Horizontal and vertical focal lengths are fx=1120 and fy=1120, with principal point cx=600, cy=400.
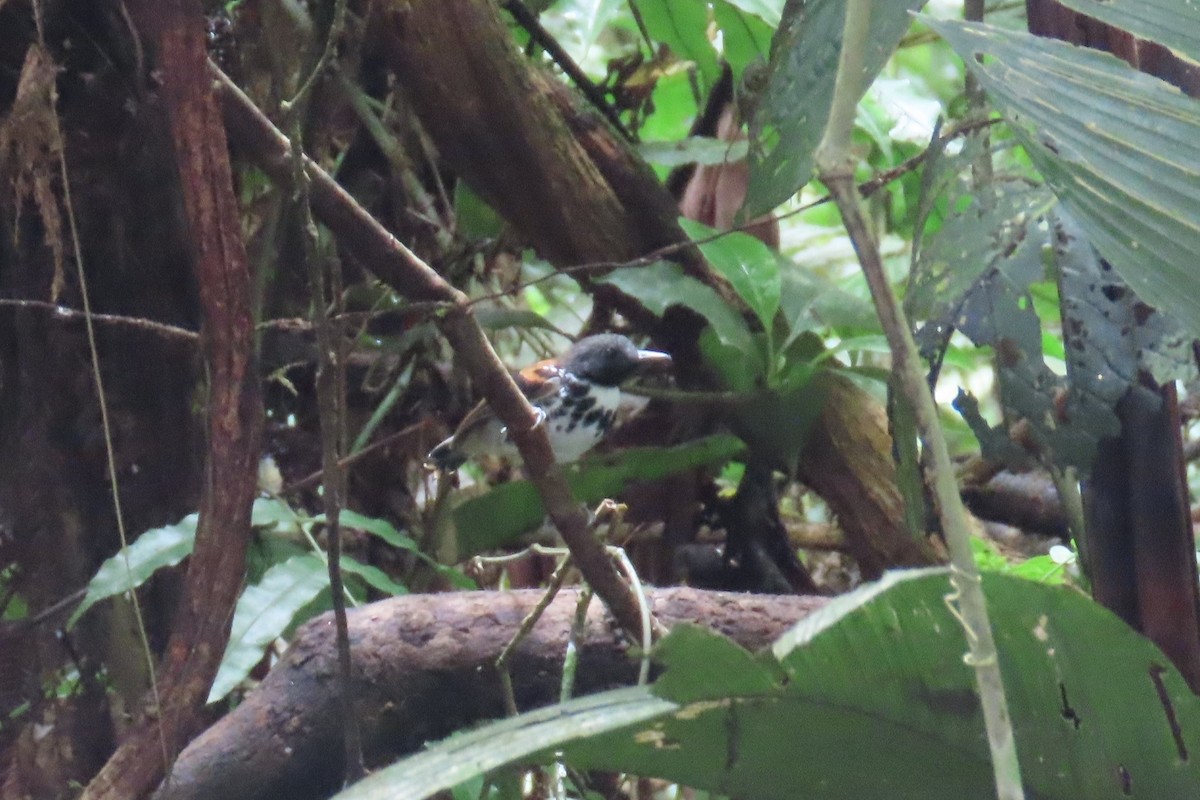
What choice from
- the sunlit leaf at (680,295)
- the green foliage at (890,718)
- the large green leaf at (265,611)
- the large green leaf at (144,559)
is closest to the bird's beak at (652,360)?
the sunlit leaf at (680,295)

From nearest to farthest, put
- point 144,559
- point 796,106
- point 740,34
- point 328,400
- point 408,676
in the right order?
point 328,400
point 796,106
point 408,676
point 144,559
point 740,34

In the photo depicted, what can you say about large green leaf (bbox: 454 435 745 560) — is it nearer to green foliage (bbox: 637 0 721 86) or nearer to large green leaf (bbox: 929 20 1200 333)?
green foliage (bbox: 637 0 721 86)

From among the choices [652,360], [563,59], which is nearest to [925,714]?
[652,360]

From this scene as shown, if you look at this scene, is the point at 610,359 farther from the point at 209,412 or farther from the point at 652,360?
the point at 209,412

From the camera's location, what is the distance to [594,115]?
2.00 meters

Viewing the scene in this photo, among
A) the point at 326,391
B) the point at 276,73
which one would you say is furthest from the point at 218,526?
the point at 276,73

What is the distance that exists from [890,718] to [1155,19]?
0.57 metres

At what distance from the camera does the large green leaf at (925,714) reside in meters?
0.79

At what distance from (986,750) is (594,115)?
1.40 meters

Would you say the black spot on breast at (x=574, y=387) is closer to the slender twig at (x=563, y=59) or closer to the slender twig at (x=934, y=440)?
the slender twig at (x=563, y=59)

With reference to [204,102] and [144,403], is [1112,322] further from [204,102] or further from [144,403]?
[144,403]

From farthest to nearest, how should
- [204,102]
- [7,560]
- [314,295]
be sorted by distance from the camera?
[7,560] < [204,102] < [314,295]

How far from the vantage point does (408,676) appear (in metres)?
1.29

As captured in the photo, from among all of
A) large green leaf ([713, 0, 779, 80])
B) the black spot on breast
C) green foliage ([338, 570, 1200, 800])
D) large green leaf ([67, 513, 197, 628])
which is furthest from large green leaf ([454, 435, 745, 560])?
green foliage ([338, 570, 1200, 800])
